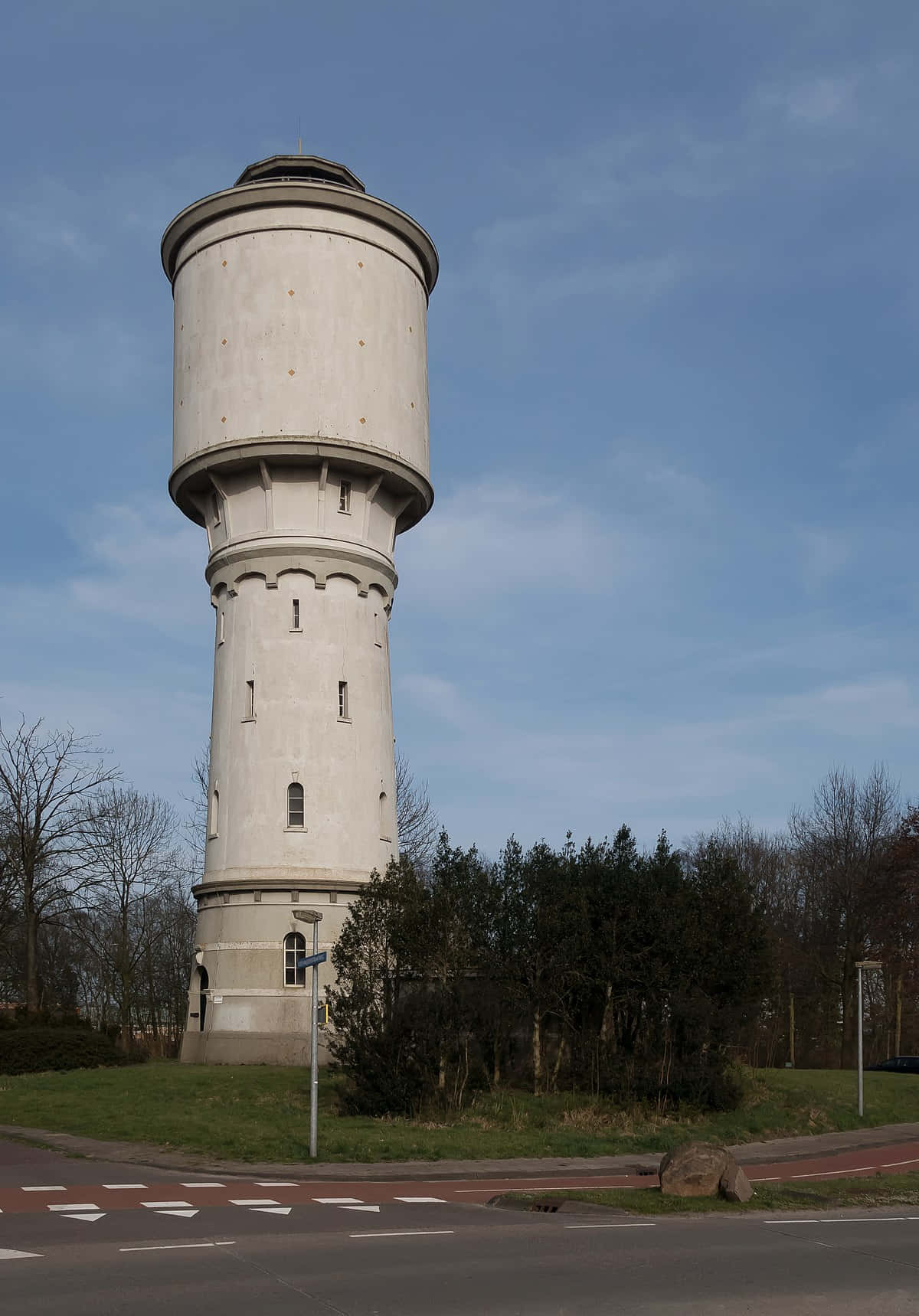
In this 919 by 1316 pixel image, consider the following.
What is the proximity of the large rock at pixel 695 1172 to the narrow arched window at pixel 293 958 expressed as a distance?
20385 millimetres

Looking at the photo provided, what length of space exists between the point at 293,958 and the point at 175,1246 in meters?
24.3

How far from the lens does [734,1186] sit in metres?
15.9

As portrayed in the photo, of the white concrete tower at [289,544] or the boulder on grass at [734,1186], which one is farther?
the white concrete tower at [289,544]

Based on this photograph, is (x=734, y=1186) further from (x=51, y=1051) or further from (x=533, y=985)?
(x=51, y=1051)

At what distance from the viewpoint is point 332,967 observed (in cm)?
3475

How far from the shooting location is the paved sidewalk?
18109 millimetres

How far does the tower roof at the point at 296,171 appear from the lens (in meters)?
41.5

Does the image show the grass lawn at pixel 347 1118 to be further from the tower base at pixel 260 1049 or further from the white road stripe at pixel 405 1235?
the white road stripe at pixel 405 1235

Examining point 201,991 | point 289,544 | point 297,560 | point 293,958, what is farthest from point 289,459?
point 201,991

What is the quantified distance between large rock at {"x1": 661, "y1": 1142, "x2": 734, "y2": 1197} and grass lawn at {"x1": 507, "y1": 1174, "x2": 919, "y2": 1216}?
138 mm

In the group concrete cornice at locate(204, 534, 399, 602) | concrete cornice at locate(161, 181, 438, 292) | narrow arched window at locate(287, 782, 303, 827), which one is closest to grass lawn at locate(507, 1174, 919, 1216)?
narrow arched window at locate(287, 782, 303, 827)

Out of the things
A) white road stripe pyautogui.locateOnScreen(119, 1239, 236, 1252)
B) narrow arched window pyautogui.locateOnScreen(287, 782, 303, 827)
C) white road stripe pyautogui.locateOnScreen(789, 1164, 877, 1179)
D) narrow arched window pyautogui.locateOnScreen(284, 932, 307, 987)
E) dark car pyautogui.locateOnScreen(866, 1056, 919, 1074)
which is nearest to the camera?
white road stripe pyautogui.locateOnScreen(119, 1239, 236, 1252)

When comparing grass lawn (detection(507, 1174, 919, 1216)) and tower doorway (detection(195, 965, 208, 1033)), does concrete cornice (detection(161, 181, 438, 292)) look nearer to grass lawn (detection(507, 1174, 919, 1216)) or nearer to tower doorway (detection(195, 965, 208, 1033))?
tower doorway (detection(195, 965, 208, 1033))

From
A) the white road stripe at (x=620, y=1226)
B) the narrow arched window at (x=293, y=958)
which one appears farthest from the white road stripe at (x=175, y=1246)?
the narrow arched window at (x=293, y=958)
